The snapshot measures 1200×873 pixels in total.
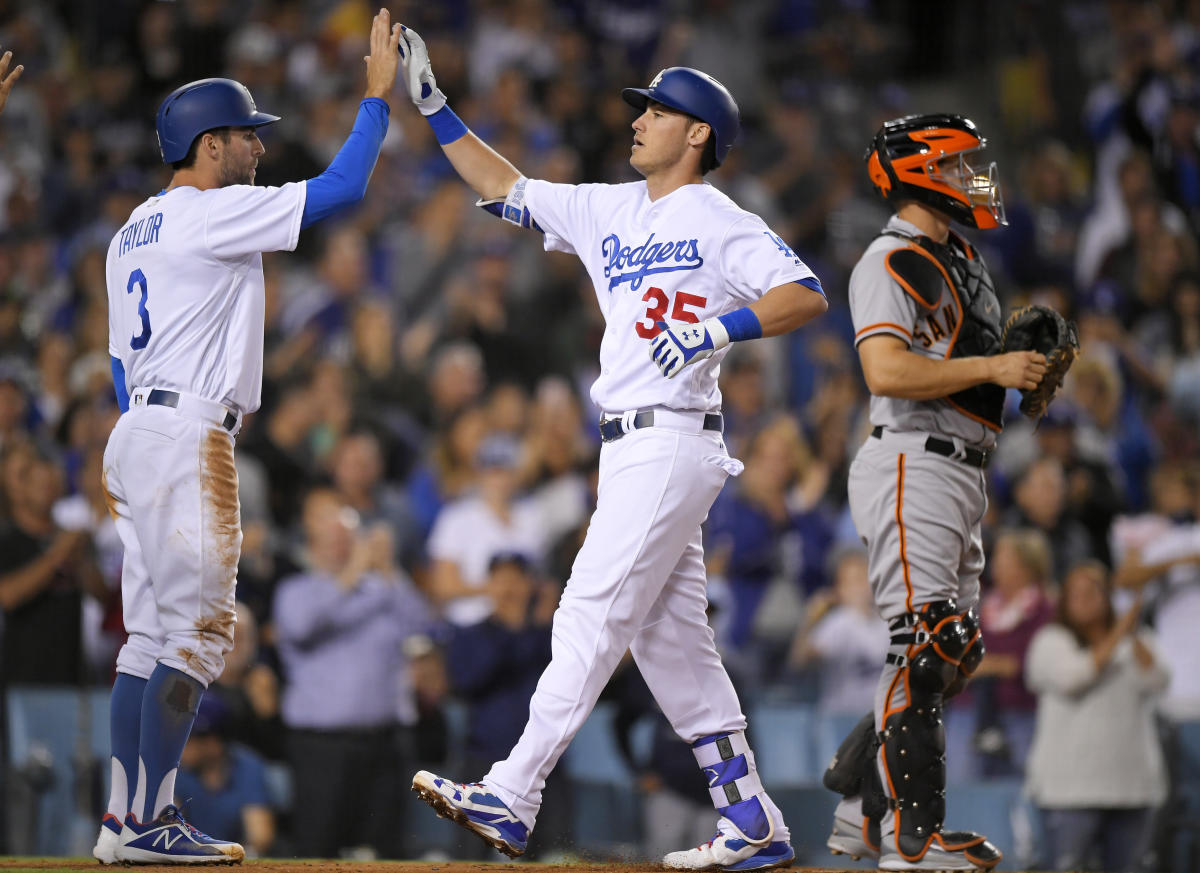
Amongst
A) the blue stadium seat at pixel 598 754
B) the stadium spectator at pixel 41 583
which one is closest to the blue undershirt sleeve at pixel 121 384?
the stadium spectator at pixel 41 583

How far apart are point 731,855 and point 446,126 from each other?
2.83m

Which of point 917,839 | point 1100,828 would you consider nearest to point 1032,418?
point 917,839

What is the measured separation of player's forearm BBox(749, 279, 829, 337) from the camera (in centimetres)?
467

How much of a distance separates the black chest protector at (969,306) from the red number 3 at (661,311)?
68 cm

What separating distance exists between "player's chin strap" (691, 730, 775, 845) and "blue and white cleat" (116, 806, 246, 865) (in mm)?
1628

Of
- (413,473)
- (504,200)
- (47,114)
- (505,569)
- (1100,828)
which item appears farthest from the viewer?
(47,114)

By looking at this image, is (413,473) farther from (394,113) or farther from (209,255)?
(209,255)

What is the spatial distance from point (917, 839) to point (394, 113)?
8694 mm

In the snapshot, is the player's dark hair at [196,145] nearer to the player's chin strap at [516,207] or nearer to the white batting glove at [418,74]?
the white batting glove at [418,74]

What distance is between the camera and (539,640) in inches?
314

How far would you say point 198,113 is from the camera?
198 inches

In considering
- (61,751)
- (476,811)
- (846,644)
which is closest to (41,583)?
(61,751)

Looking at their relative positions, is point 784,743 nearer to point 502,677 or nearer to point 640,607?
point 502,677

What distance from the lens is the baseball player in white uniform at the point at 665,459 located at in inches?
181
